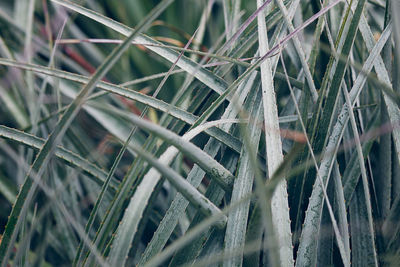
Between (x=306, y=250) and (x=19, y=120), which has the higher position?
(x=19, y=120)

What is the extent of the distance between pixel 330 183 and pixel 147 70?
514mm

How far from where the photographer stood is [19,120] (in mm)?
595

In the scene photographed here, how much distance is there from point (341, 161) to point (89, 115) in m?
0.45

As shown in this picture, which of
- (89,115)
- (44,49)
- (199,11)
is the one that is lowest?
(89,115)

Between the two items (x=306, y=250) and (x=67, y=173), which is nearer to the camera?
(x=306, y=250)

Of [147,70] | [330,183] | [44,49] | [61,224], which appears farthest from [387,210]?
[44,49]

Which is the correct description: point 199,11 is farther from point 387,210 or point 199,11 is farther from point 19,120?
point 387,210

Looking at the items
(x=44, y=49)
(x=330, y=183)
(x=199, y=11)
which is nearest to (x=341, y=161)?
(x=330, y=183)

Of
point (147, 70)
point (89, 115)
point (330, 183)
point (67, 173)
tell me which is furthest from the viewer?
point (147, 70)

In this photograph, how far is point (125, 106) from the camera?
26.9 inches

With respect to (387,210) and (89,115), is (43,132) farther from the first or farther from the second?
(387,210)

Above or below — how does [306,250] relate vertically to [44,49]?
below

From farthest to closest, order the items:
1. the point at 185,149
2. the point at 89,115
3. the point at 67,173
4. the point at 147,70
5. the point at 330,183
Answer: the point at 147,70 < the point at 89,115 < the point at 67,173 < the point at 330,183 < the point at 185,149

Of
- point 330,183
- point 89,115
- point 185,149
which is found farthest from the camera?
point 89,115
